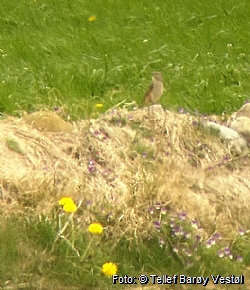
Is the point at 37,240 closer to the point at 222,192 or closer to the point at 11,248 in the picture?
the point at 11,248

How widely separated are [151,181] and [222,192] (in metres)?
0.57

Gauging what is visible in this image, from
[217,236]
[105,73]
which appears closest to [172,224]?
[217,236]

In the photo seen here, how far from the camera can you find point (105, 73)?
8742 mm

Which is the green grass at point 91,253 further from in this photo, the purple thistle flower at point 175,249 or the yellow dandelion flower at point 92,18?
the yellow dandelion flower at point 92,18

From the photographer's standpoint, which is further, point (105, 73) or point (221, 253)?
point (105, 73)

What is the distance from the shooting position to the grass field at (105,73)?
184 inches

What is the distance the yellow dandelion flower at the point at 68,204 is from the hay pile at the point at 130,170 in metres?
0.12

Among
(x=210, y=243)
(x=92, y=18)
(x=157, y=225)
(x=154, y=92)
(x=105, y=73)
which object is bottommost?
(x=92, y=18)

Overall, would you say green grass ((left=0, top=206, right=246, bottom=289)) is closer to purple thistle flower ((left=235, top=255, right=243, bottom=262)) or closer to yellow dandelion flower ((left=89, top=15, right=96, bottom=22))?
purple thistle flower ((left=235, top=255, right=243, bottom=262))

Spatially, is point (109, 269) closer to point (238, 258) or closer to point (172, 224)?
point (172, 224)

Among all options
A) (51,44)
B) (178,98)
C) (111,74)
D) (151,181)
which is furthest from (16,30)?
(151,181)

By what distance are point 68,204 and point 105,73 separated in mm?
4049


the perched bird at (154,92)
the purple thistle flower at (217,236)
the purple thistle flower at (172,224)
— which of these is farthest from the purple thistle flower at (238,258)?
the perched bird at (154,92)

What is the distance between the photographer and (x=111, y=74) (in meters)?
8.83
